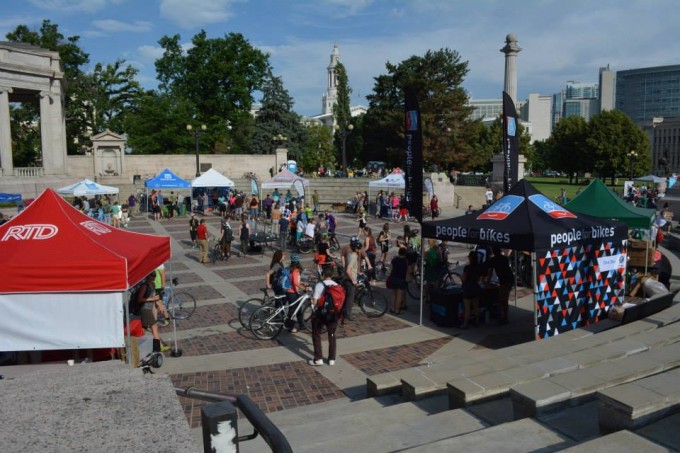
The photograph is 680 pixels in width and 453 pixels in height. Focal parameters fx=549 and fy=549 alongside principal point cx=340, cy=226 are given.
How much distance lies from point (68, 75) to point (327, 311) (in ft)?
201

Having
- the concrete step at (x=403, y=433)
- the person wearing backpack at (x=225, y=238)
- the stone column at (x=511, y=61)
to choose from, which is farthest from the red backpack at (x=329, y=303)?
the stone column at (x=511, y=61)

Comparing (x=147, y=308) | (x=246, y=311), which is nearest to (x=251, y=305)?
(x=246, y=311)

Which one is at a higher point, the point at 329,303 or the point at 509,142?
the point at 509,142

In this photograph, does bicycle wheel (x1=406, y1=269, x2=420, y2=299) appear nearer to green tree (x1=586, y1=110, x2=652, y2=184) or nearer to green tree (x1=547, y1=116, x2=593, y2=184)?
green tree (x1=586, y1=110, x2=652, y2=184)

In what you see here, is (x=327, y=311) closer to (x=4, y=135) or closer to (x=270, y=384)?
(x=270, y=384)

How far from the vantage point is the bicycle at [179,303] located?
1192cm

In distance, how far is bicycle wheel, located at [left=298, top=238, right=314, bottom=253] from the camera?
20.6 m

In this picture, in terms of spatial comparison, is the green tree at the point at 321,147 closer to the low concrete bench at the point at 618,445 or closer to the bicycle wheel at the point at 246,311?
the bicycle wheel at the point at 246,311

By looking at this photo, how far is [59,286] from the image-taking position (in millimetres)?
7133

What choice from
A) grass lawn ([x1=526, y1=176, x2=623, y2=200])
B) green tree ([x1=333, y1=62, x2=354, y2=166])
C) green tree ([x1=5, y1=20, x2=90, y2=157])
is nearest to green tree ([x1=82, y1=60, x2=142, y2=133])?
green tree ([x1=5, y1=20, x2=90, y2=157])

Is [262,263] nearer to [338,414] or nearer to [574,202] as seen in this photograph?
[574,202]

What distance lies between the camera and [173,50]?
63.2 metres

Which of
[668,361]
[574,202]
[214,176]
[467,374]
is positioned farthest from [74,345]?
[214,176]

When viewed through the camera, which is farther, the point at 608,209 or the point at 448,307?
the point at 608,209
